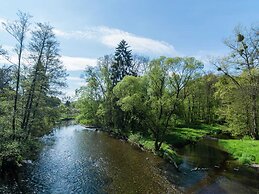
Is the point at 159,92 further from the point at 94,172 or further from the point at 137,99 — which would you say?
the point at 94,172

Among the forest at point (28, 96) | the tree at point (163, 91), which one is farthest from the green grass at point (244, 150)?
the forest at point (28, 96)

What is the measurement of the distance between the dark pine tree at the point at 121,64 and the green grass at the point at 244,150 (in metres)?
24.1

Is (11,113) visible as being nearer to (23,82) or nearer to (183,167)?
(23,82)

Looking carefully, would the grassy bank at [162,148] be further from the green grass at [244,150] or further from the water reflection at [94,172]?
the green grass at [244,150]

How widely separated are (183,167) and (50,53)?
54.4ft

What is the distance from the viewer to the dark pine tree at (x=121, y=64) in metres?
48.2

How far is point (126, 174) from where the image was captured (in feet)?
64.2

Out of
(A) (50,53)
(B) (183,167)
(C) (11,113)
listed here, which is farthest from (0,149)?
(B) (183,167)

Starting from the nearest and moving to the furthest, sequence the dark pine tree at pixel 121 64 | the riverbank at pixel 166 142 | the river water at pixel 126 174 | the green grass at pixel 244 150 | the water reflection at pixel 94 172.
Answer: the water reflection at pixel 94 172, the river water at pixel 126 174, the green grass at pixel 244 150, the riverbank at pixel 166 142, the dark pine tree at pixel 121 64

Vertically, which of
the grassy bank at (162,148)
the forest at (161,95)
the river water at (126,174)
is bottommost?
the river water at (126,174)

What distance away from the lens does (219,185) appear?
17984mm

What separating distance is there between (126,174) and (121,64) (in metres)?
32.6

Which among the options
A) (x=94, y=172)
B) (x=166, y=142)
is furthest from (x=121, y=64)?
(x=94, y=172)

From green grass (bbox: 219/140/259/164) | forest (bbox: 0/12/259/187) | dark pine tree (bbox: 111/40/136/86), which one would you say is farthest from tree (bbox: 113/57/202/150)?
dark pine tree (bbox: 111/40/136/86)
